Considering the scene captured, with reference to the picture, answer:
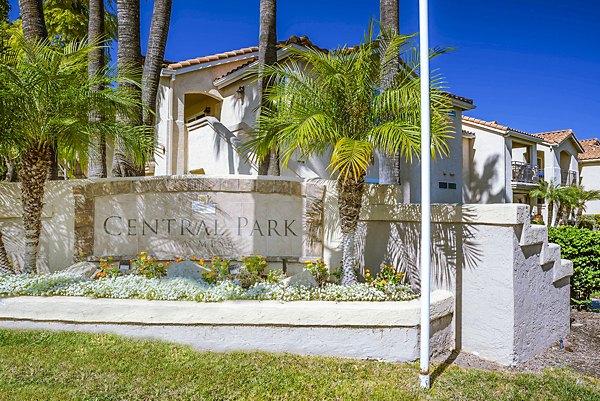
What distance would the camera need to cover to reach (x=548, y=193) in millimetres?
27875

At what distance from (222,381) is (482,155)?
22739 mm

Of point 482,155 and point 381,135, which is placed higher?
point 482,155

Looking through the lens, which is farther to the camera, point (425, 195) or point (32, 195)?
point (32, 195)

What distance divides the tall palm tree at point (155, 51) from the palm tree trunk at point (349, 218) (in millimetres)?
4623

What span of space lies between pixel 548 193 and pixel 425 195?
90.5 feet

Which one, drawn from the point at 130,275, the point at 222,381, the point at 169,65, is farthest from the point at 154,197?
the point at 169,65

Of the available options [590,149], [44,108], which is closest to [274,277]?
[44,108]

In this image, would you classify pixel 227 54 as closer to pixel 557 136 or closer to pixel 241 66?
pixel 241 66

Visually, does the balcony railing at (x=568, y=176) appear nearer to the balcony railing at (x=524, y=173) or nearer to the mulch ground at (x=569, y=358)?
the balcony railing at (x=524, y=173)

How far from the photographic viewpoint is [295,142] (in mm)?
5754

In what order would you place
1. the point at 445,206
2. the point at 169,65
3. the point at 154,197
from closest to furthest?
the point at 445,206
the point at 154,197
the point at 169,65

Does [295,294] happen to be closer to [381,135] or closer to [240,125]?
[381,135]

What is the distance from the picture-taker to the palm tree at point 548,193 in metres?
27.6

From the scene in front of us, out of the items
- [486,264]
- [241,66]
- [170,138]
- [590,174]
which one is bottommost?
[486,264]
